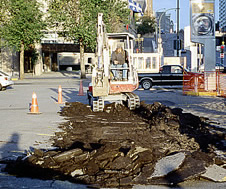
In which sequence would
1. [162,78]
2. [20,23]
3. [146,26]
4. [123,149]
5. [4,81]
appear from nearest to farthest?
[123,149] < [4,81] < [162,78] < [20,23] < [146,26]

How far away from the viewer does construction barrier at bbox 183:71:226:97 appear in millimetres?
21500

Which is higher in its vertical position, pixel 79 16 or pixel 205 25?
pixel 79 16

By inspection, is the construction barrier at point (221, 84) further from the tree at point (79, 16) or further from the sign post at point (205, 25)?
the tree at point (79, 16)

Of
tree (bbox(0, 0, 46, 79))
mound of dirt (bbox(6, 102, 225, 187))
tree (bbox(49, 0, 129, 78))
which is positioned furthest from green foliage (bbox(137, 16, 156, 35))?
mound of dirt (bbox(6, 102, 225, 187))

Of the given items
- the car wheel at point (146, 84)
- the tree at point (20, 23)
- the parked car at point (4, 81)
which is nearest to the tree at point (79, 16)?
the tree at point (20, 23)

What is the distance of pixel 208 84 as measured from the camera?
22.0 meters

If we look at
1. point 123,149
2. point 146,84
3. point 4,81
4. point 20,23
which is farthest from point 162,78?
point 20,23

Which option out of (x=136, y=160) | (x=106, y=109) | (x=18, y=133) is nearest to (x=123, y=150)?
(x=136, y=160)

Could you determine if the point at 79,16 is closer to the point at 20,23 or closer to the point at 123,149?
the point at 20,23

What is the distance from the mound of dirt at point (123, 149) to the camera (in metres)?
6.16

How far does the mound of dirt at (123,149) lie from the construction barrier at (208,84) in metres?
9.58

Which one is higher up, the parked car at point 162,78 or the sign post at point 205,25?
the sign post at point 205,25

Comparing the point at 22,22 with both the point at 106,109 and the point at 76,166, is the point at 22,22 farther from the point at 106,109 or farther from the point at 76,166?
the point at 76,166

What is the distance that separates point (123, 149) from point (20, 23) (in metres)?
37.0
